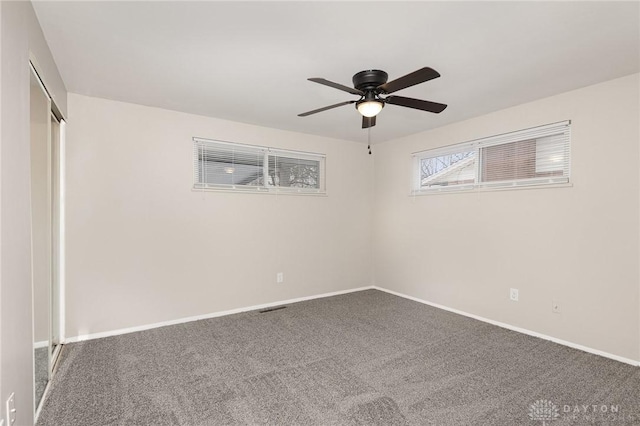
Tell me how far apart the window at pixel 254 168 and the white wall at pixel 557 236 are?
5.07 ft

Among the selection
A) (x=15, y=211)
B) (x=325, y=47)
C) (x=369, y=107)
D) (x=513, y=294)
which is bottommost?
(x=513, y=294)

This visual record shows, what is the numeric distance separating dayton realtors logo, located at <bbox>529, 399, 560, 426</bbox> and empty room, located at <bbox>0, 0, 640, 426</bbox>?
16mm

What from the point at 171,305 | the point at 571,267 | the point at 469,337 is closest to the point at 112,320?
the point at 171,305

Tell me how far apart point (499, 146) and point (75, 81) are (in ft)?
13.8

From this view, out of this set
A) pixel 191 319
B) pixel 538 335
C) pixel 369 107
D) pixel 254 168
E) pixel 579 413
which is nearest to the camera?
pixel 579 413

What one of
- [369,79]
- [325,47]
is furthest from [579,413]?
[325,47]

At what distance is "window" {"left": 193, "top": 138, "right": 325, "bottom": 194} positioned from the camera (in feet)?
12.3

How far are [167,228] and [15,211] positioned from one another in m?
2.06

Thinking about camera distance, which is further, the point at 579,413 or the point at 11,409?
the point at 579,413

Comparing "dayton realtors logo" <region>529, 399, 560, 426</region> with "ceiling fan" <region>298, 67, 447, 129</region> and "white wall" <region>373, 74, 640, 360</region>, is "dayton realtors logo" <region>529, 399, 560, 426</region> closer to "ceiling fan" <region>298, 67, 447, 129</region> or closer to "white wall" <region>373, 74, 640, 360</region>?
"white wall" <region>373, 74, 640, 360</region>

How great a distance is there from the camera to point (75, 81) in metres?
2.76

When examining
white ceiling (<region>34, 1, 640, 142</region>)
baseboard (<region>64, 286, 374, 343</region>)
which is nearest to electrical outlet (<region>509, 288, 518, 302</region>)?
white ceiling (<region>34, 1, 640, 142</region>)

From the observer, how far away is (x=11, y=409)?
54.7 inches

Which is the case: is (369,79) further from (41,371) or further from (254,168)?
(41,371)
